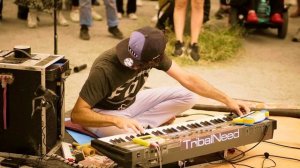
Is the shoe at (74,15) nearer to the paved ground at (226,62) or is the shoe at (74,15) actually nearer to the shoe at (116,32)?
the paved ground at (226,62)

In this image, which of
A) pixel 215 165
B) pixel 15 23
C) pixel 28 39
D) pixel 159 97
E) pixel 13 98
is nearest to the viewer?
pixel 13 98

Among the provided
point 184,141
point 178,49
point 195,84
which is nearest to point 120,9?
point 178,49

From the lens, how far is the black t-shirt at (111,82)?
2.74 metres

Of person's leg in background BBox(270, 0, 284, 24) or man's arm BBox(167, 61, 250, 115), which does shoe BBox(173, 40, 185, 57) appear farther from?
man's arm BBox(167, 61, 250, 115)

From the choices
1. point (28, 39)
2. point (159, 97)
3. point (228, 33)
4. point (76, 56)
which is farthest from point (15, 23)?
point (159, 97)

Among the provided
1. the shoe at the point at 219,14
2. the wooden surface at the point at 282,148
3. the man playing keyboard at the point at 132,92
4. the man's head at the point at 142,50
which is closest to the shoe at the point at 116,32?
the shoe at the point at 219,14

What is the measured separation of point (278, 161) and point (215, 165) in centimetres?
40

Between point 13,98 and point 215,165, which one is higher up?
point 13,98

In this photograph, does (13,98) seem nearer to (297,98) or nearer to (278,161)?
(278,161)

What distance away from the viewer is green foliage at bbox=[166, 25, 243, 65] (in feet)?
16.2

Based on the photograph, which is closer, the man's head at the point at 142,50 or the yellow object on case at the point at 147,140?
the yellow object on case at the point at 147,140

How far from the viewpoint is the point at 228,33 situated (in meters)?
5.56

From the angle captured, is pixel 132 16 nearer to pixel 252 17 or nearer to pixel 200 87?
pixel 252 17

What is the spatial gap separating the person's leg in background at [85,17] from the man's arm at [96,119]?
2.53 metres
